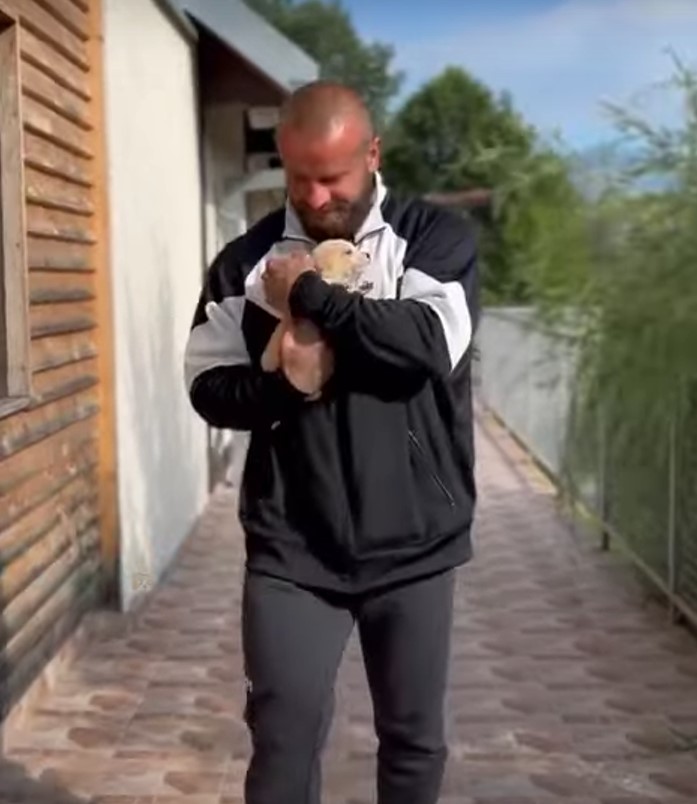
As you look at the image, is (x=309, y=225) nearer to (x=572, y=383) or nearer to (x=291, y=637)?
(x=572, y=383)

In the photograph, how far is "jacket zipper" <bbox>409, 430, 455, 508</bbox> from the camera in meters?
3.06

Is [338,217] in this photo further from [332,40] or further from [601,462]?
[332,40]

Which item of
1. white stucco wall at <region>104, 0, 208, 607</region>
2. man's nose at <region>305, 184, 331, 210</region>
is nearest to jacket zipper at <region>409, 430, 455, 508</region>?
man's nose at <region>305, 184, 331, 210</region>

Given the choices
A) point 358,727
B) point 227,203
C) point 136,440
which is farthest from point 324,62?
point 358,727

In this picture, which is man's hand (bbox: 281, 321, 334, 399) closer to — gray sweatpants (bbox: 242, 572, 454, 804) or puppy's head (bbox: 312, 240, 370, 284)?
puppy's head (bbox: 312, 240, 370, 284)

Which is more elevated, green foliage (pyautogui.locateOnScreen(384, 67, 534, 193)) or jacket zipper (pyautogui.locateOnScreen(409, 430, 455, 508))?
green foliage (pyautogui.locateOnScreen(384, 67, 534, 193))

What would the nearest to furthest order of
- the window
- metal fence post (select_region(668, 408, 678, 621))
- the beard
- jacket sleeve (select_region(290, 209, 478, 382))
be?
jacket sleeve (select_region(290, 209, 478, 382)), the beard, metal fence post (select_region(668, 408, 678, 621)), the window

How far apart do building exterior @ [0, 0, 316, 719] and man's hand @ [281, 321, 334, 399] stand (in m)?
2.27

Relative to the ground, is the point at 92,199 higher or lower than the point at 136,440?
higher

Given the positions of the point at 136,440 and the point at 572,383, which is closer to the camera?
the point at 572,383

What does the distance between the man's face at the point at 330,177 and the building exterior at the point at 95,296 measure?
7.30 feet

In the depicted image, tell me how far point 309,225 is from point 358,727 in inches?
100

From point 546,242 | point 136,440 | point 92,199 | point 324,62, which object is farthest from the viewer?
point 324,62

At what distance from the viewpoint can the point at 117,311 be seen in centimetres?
693
